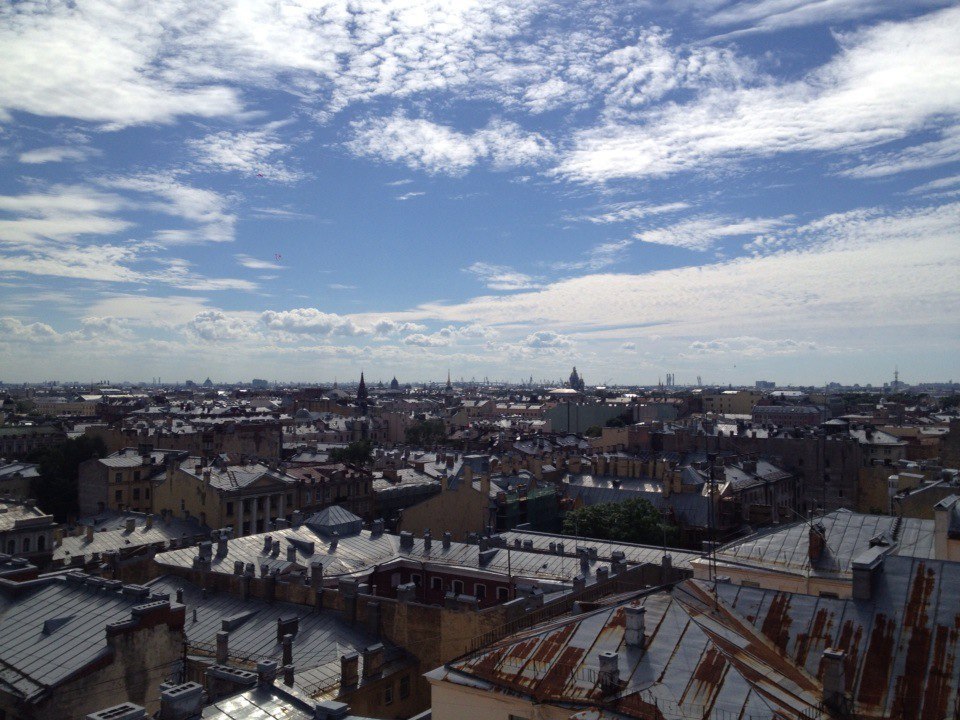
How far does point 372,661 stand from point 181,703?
9.87m

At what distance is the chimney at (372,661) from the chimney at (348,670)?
1.34 ft

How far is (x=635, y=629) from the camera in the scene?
514 inches

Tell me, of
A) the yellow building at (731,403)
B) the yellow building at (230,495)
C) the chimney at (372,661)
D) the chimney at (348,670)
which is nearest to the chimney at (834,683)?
the chimney at (348,670)

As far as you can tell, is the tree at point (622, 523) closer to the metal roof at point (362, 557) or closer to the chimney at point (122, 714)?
the metal roof at point (362, 557)

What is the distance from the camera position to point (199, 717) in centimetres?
1138

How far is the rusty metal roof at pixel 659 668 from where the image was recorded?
38.2ft

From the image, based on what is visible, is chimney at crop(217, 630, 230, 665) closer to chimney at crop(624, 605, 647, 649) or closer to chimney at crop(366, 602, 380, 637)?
chimney at crop(366, 602, 380, 637)

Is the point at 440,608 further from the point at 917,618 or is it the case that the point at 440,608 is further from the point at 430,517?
the point at 430,517

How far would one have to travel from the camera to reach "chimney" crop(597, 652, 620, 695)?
11977 millimetres

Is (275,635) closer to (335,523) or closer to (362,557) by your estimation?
(362,557)

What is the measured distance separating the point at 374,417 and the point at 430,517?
7962 cm

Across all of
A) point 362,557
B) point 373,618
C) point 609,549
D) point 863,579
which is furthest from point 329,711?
point 609,549

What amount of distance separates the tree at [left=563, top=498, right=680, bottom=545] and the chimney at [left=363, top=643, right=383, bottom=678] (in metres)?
21.1

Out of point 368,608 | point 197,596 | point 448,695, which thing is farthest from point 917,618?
point 197,596
